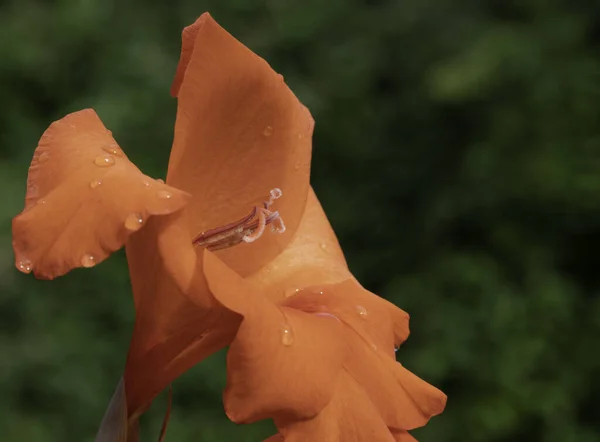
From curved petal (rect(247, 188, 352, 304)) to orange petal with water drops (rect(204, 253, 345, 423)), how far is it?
0.45ft

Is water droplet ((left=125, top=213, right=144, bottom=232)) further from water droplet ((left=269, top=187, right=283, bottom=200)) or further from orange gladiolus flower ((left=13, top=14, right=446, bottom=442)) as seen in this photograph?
water droplet ((left=269, top=187, right=283, bottom=200))

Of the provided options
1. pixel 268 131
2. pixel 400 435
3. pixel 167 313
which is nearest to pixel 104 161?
pixel 167 313

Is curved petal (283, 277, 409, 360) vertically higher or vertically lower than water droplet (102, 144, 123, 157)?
lower

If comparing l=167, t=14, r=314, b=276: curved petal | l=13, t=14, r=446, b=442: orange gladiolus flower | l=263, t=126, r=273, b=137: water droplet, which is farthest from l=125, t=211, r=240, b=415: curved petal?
l=263, t=126, r=273, b=137: water droplet

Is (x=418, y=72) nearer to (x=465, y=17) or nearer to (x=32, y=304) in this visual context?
(x=465, y=17)

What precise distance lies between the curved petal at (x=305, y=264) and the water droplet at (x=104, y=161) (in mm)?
246

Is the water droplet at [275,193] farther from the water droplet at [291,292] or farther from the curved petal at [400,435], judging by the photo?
the curved petal at [400,435]

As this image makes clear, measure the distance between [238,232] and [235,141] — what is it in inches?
4.3

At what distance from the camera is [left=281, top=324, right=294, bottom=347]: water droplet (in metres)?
0.78

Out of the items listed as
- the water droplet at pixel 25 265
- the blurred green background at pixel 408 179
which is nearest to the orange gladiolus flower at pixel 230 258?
the water droplet at pixel 25 265

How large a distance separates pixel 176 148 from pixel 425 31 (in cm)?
204

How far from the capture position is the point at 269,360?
0.76 meters

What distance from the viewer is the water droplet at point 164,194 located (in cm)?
73

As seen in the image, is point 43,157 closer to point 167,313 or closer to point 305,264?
point 167,313
